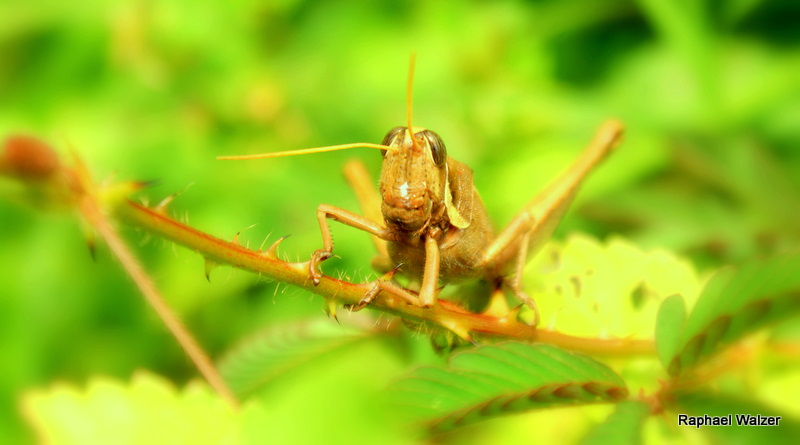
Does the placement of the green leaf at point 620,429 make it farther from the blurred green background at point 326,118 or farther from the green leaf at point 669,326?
the blurred green background at point 326,118

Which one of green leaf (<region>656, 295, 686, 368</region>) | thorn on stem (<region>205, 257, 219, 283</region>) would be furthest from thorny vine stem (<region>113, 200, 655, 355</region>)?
green leaf (<region>656, 295, 686, 368</region>)

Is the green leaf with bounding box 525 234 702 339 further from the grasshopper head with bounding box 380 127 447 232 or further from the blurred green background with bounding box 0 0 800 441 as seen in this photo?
the blurred green background with bounding box 0 0 800 441

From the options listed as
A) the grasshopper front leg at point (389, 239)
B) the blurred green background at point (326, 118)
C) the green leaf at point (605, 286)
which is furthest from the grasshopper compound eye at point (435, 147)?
the blurred green background at point (326, 118)

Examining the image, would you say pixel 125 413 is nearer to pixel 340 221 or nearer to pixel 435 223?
pixel 340 221

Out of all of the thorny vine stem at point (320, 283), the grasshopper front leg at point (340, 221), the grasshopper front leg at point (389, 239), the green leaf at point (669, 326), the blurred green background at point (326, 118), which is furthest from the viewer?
the blurred green background at point (326, 118)

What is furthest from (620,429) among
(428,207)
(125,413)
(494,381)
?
(125,413)
